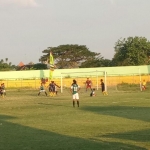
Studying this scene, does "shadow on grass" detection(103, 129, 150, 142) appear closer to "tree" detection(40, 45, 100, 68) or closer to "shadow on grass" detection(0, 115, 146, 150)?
"shadow on grass" detection(0, 115, 146, 150)

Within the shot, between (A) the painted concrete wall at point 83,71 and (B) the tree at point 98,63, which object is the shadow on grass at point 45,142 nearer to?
(A) the painted concrete wall at point 83,71

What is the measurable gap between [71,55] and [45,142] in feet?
326

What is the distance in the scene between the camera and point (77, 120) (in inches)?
835

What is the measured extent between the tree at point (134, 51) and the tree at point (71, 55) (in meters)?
14.2

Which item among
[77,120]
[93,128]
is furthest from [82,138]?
[77,120]

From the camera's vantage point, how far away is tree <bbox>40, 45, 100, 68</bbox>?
11244cm

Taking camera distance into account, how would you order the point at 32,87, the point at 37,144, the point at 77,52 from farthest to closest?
the point at 77,52, the point at 32,87, the point at 37,144

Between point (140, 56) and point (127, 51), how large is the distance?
300 centimetres

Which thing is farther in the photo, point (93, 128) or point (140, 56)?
point (140, 56)

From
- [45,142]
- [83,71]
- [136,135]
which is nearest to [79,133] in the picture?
[136,135]

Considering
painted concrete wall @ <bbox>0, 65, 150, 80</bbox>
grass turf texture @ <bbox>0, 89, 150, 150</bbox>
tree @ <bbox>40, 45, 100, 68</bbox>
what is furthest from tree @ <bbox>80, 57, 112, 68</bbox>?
grass turf texture @ <bbox>0, 89, 150, 150</bbox>

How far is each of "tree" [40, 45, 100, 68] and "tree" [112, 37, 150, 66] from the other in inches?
559

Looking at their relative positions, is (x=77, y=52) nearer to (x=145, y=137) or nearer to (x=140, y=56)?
(x=140, y=56)

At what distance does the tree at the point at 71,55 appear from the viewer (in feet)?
369
